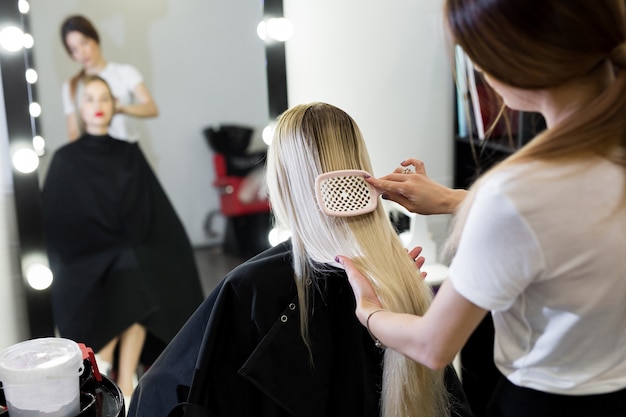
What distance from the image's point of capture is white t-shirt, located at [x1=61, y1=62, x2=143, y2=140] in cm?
185

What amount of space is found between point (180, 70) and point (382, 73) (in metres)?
0.69

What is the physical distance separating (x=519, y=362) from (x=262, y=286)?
1.73 feet

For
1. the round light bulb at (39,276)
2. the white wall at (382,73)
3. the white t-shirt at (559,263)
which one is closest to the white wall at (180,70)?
the white wall at (382,73)

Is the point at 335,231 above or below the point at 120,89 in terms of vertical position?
below

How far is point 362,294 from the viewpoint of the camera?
43.3 inches

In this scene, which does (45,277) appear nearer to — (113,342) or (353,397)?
(113,342)

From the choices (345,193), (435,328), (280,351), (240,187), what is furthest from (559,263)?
(240,187)

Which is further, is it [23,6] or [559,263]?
[23,6]

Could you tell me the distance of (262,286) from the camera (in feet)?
4.17

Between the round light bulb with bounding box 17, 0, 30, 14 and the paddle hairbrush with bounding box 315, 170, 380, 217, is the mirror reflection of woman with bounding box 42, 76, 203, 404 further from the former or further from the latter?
the paddle hairbrush with bounding box 315, 170, 380, 217

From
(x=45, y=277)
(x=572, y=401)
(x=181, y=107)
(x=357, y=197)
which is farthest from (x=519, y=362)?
(x=45, y=277)

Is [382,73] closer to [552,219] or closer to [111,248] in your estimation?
[111,248]

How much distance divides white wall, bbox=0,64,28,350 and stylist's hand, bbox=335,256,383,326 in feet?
3.69

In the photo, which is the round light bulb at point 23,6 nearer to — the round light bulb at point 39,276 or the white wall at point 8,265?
the white wall at point 8,265
